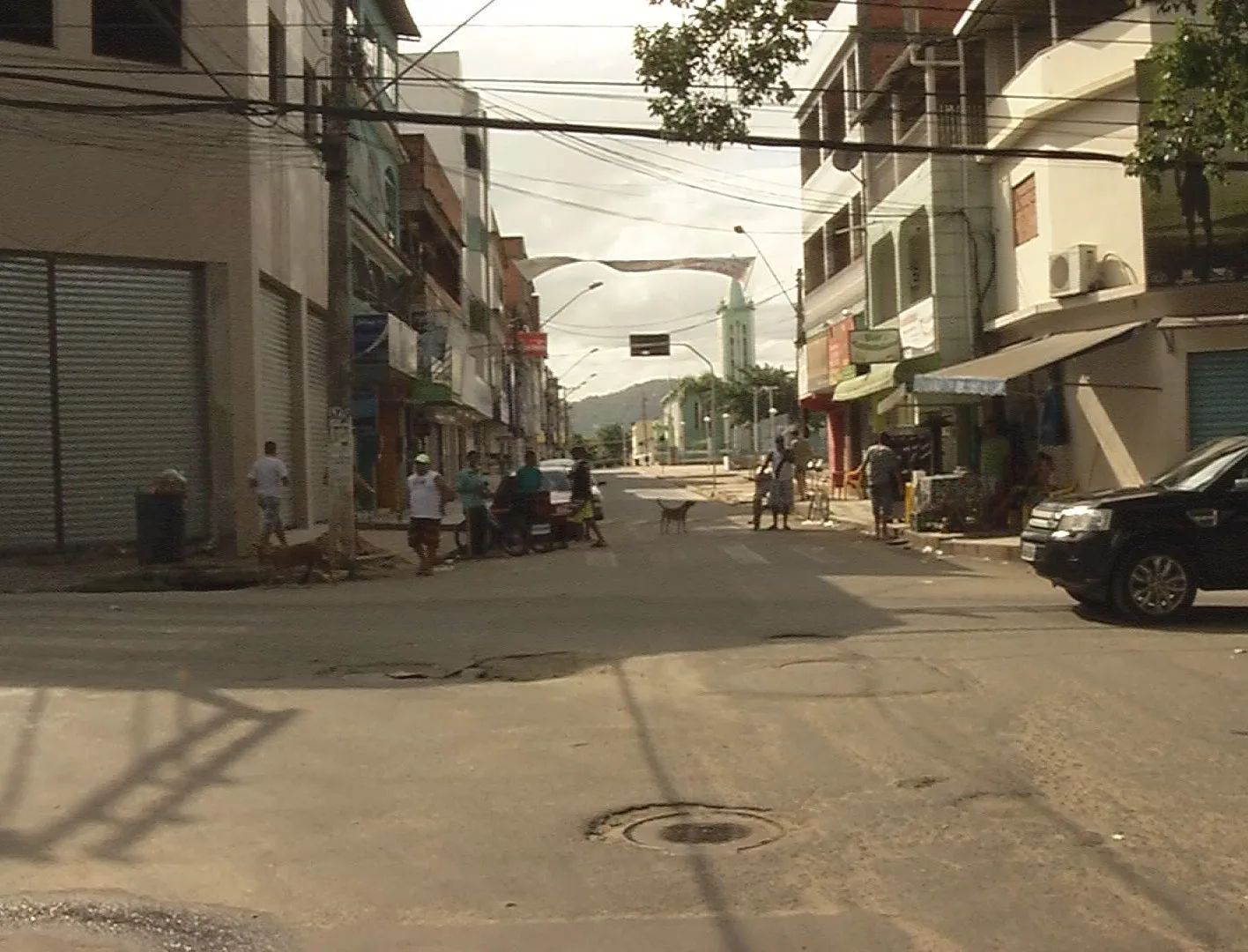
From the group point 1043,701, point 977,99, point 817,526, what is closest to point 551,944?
point 1043,701

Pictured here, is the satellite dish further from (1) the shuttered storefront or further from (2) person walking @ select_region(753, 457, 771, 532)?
(1) the shuttered storefront

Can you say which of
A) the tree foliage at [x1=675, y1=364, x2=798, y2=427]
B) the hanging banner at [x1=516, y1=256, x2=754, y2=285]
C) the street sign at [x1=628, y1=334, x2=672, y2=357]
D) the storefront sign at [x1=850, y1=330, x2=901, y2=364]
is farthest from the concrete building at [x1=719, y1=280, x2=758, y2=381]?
the storefront sign at [x1=850, y1=330, x2=901, y2=364]

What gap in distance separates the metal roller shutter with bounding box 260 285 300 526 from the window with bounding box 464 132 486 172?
38.0 meters

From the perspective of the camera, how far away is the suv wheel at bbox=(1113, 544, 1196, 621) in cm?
1261

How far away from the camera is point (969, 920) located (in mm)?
5070

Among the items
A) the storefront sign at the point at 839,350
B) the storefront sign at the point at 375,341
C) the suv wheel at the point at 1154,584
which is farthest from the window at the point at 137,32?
the storefront sign at the point at 839,350

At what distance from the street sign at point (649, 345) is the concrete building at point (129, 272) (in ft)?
171

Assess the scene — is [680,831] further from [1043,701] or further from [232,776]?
[1043,701]

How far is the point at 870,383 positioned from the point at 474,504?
474 inches

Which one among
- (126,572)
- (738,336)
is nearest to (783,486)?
(126,572)

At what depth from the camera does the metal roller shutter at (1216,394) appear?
69.7 feet

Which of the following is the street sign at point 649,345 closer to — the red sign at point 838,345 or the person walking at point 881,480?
the red sign at point 838,345

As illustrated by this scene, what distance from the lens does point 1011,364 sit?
72.6 ft

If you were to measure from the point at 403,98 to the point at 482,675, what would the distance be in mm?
46389
